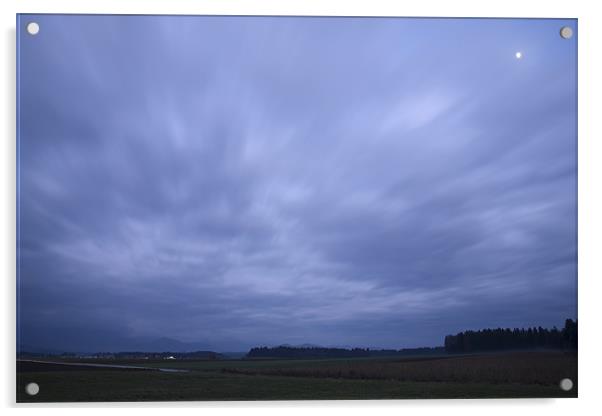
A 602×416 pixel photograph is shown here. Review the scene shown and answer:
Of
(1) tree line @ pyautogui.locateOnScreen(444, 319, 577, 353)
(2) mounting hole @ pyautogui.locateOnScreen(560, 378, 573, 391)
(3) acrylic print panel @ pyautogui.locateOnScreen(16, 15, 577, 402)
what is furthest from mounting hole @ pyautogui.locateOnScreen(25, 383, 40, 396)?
(2) mounting hole @ pyautogui.locateOnScreen(560, 378, 573, 391)

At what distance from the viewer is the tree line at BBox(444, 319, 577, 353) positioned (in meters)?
3.82

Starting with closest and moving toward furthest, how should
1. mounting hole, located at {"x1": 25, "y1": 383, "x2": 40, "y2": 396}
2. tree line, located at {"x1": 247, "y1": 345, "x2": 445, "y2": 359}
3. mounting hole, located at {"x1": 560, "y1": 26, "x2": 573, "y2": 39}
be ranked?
mounting hole, located at {"x1": 25, "y1": 383, "x2": 40, "y2": 396} < tree line, located at {"x1": 247, "y1": 345, "x2": 445, "y2": 359} < mounting hole, located at {"x1": 560, "y1": 26, "x2": 573, "y2": 39}

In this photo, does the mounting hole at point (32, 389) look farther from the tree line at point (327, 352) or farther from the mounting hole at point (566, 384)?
the mounting hole at point (566, 384)

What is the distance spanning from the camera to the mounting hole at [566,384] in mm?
3822

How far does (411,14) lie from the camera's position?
3.92 m

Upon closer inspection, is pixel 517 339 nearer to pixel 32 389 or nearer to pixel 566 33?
pixel 566 33

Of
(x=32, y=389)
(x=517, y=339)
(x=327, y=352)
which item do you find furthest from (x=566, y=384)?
(x=32, y=389)

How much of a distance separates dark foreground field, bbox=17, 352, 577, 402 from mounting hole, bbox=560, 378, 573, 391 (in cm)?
3

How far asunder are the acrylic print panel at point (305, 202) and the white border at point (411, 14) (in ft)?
0.26

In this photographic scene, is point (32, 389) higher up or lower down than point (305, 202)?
lower down

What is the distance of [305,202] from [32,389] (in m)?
2.10

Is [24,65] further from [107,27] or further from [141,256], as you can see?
[141,256]

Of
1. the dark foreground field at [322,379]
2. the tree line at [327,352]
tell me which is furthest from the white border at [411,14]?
the tree line at [327,352]

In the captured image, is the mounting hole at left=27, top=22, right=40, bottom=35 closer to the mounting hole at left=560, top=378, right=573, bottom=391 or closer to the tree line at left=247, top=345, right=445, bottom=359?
the tree line at left=247, top=345, right=445, bottom=359
